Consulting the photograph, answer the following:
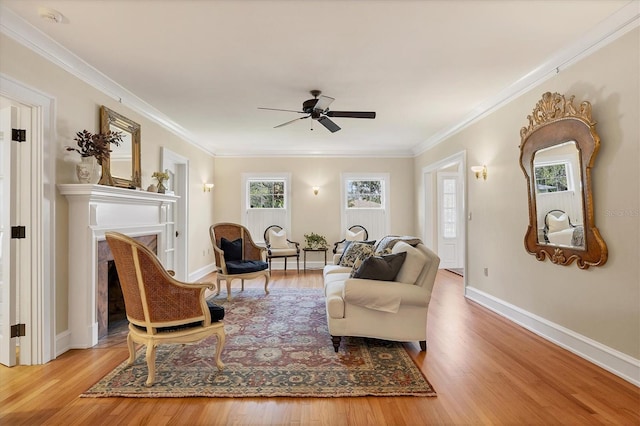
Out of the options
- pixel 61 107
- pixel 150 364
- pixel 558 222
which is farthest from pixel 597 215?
pixel 61 107

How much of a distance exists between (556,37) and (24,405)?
4.78 m

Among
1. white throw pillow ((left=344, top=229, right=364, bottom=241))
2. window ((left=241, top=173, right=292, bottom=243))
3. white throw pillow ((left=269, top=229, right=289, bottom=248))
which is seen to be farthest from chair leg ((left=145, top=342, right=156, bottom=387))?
white throw pillow ((left=344, top=229, right=364, bottom=241))

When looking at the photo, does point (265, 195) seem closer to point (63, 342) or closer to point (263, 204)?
point (263, 204)

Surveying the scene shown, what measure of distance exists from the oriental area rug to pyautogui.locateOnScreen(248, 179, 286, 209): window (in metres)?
4.31

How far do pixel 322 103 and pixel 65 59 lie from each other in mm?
2395

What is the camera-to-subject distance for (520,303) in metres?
3.85

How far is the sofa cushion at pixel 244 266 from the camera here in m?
4.97

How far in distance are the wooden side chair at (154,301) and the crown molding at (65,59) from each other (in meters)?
1.70

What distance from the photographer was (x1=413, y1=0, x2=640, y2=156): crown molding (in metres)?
2.51

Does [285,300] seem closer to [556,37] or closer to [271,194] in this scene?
[271,194]

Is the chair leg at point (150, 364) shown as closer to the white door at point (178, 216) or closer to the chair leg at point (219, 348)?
the chair leg at point (219, 348)

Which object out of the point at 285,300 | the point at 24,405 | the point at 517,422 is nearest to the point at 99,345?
the point at 24,405

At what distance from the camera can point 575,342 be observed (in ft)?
9.91

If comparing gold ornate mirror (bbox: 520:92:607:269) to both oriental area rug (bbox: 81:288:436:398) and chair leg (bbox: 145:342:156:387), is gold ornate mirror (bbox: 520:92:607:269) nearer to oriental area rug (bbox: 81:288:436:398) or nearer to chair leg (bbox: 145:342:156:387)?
oriental area rug (bbox: 81:288:436:398)
